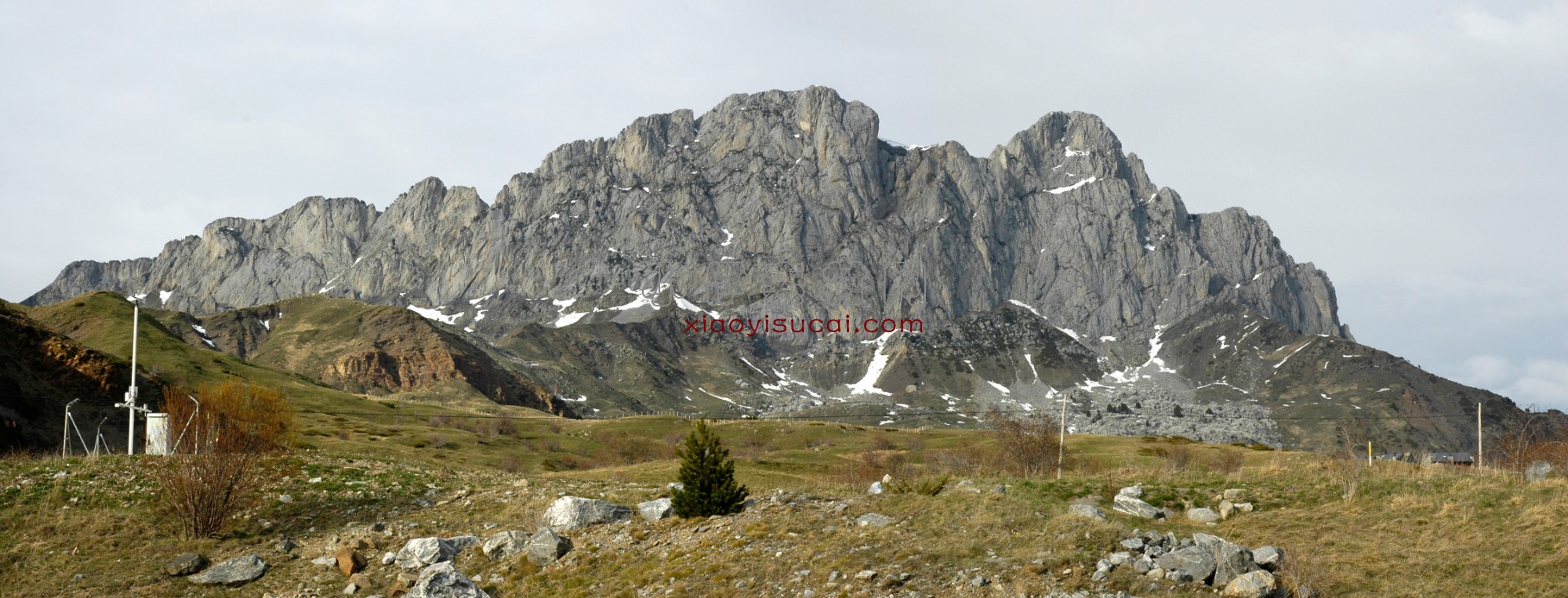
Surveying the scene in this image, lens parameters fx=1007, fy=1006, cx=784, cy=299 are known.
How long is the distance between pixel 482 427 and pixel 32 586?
117795 millimetres

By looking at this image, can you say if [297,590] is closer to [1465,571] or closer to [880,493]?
[880,493]

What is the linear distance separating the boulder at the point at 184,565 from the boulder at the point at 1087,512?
2341 cm

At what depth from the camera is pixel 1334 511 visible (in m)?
29.5

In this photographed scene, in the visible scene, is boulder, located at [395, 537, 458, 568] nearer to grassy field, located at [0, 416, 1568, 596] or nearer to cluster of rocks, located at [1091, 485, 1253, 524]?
grassy field, located at [0, 416, 1568, 596]

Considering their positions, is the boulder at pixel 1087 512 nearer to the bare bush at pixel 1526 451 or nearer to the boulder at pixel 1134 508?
the boulder at pixel 1134 508

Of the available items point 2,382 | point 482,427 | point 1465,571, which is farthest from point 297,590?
point 482,427

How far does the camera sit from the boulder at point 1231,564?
21.6 meters

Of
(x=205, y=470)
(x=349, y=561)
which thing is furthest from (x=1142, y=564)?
(x=205, y=470)

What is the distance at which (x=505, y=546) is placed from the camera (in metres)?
27.5

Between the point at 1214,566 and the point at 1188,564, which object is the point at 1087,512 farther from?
the point at 1214,566

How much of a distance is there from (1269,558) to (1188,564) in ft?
6.02

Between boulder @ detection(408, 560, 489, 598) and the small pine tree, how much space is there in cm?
660

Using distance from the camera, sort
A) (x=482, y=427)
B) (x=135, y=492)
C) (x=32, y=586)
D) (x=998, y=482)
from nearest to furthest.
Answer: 1. (x=32, y=586)
2. (x=135, y=492)
3. (x=998, y=482)
4. (x=482, y=427)

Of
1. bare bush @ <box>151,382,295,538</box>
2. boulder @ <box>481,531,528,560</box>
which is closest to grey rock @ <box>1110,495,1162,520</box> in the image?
boulder @ <box>481,531,528,560</box>
